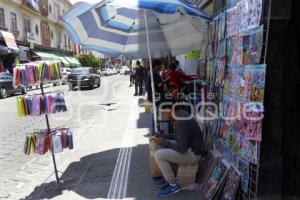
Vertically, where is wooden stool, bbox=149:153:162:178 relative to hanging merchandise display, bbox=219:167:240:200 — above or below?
below

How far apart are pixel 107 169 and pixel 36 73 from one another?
2030mm

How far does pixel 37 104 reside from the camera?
553cm

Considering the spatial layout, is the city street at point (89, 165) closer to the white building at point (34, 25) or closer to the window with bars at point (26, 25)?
the white building at point (34, 25)

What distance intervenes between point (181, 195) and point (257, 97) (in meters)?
1.95

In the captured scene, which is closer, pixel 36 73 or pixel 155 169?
pixel 155 169

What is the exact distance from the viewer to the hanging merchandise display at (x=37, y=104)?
5504 millimetres

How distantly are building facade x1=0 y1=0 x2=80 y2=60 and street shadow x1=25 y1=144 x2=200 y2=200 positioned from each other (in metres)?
22.4

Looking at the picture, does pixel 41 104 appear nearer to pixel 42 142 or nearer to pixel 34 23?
pixel 42 142

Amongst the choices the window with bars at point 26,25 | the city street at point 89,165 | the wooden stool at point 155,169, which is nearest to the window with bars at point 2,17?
the window with bars at point 26,25

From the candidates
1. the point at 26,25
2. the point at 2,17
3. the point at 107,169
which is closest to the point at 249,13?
the point at 107,169

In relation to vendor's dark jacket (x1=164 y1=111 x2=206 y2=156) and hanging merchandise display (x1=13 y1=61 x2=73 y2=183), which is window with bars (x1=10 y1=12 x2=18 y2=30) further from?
vendor's dark jacket (x1=164 y1=111 x2=206 y2=156)

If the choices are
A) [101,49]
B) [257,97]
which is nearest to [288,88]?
[257,97]

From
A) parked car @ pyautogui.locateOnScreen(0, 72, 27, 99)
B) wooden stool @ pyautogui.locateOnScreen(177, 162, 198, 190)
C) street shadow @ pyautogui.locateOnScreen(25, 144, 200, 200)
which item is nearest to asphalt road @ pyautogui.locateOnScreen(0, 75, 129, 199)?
street shadow @ pyautogui.locateOnScreen(25, 144, 200, 200)

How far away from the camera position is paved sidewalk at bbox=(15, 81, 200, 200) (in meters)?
5.26
